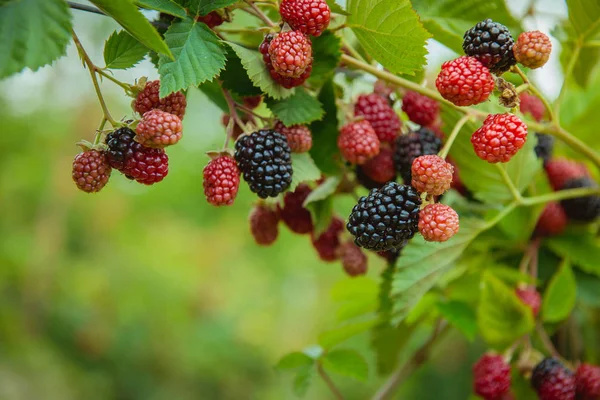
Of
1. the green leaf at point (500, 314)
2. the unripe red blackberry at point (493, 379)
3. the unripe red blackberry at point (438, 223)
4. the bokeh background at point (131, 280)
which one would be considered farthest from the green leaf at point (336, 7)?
Result: the bokeh background at point (131, 280)

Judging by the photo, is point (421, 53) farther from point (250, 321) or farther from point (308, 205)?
point (250, 321)

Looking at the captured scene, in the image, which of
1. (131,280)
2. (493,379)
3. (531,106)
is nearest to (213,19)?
(531,106)

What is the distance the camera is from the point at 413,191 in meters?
0.54

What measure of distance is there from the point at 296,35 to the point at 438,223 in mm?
216

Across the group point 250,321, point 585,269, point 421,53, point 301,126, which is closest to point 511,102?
point 421,53

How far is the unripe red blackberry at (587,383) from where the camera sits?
79 centimetres

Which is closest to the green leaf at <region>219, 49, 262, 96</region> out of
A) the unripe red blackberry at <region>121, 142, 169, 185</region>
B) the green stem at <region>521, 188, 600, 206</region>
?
the unripe red blackberry at <region>121, 142, 169, 185</region>

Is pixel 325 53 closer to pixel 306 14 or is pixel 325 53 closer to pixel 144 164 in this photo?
pixel 306 14

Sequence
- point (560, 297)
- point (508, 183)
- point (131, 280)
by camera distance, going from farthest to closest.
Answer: point (131, 280) < point (560, 297) < point (508, 183)

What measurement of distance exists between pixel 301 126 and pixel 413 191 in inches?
6.1

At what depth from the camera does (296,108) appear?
0.61 metres

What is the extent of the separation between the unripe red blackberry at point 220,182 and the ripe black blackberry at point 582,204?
618 mm

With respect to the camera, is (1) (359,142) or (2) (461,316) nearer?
(1) (359,142)

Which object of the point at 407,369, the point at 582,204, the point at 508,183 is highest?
the point at 508,183
